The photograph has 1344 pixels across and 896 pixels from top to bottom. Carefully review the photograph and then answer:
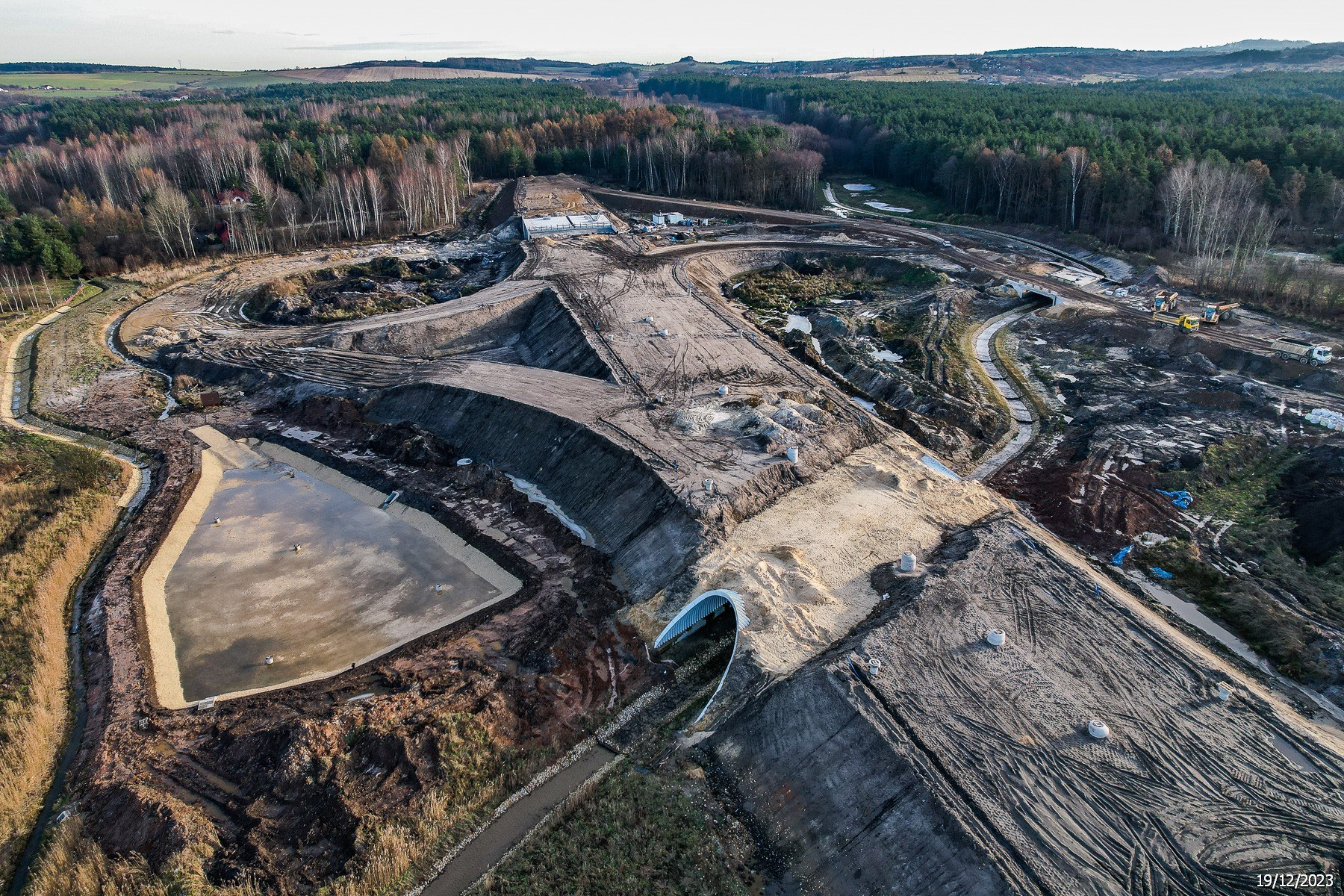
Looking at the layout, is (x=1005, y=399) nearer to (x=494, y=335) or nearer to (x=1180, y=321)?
(x=1180, y=321)

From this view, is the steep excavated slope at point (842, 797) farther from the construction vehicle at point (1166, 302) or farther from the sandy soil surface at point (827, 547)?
the construction vehicle at point (1166, 302)

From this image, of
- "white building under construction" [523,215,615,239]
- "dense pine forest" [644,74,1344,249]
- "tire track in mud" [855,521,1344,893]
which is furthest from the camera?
"white building under construction" [523,215,615,239]

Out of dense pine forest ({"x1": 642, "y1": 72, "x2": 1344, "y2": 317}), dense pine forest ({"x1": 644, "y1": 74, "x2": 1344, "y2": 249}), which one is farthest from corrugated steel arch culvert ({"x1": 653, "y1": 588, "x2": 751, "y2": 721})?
dense pine forest ({"x1": 644, "y1": 74, "x2": 1344, "y2": 249})

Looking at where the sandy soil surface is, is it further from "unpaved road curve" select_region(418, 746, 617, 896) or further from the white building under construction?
the white building under construction

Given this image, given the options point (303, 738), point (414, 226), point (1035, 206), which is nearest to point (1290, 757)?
point (303, 738)

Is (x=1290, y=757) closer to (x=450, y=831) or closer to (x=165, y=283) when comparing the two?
(x=450, y=831)

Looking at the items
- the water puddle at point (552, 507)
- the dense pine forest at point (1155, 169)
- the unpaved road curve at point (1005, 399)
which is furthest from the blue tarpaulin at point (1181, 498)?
the dense pine forest at point (1155, 169)
